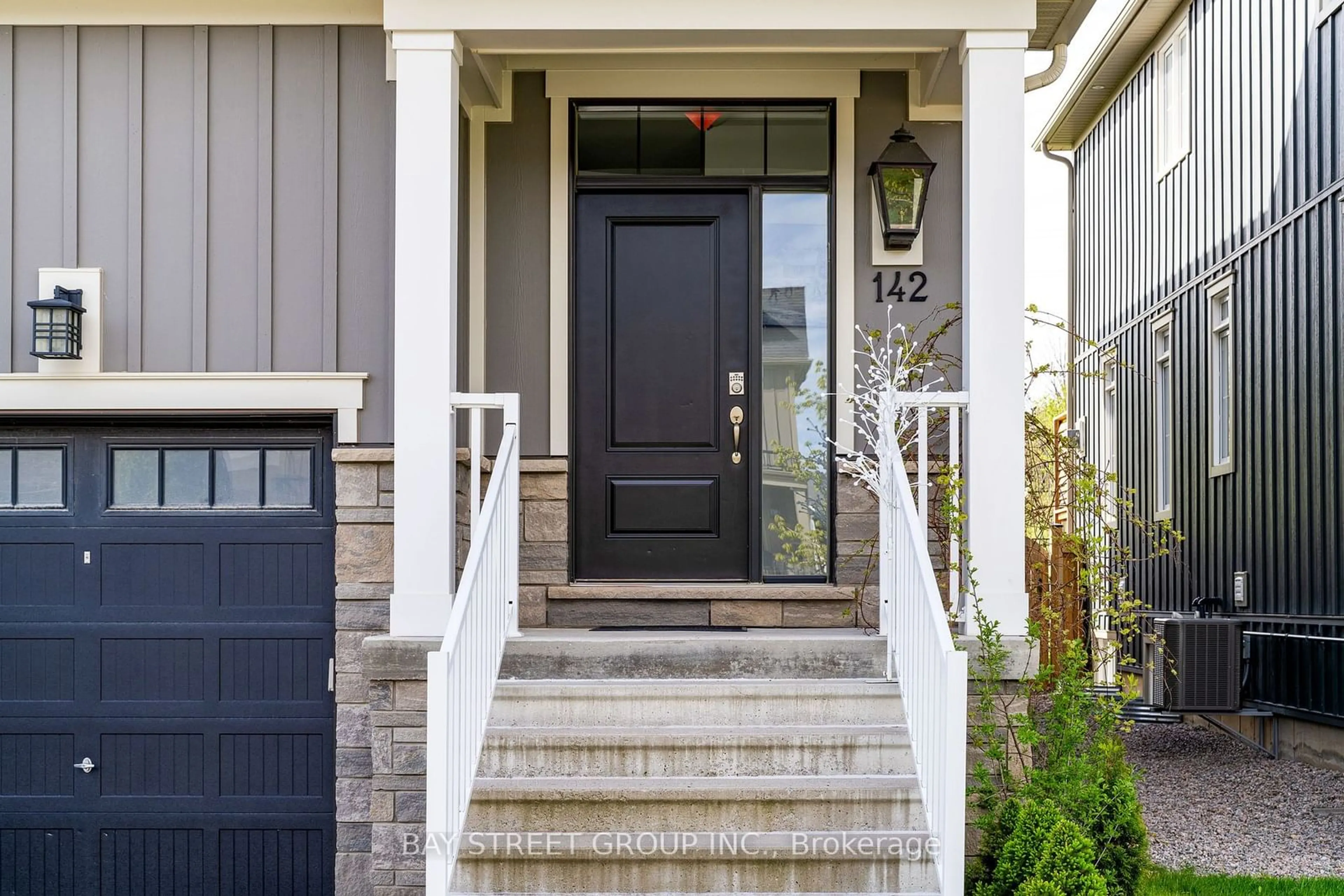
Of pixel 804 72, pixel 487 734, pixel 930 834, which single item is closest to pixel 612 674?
pixel 487 734

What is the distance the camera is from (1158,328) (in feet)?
36.0

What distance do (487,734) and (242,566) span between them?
5.36ft

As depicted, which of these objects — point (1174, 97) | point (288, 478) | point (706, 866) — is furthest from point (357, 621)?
point (1174, 97)

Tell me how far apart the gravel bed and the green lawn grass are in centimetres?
16

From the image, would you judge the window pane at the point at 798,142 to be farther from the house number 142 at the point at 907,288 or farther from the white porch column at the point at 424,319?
the white porch column at the point at 424,319

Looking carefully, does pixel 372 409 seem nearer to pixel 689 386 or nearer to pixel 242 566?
pixel 242 566

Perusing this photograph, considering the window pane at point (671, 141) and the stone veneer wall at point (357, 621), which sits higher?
the window pane at point (671, 141)

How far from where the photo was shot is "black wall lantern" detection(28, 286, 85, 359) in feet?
16.9

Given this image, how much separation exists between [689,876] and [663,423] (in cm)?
220

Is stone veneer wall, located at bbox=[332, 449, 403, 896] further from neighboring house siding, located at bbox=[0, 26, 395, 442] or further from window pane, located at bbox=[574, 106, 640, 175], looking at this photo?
window pane, located at bbox=[574, 106, 640, 175]

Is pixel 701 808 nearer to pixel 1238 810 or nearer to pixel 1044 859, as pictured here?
pixel 1044 859

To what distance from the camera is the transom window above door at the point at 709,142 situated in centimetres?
579

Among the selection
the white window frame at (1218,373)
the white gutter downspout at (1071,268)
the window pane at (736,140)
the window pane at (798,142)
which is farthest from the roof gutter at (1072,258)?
the window pane at (736,140)

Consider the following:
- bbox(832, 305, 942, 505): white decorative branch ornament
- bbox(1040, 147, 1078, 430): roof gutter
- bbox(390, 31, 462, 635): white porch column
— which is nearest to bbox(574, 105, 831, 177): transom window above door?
bbox(832, 305, 942, 505): white decorative branch ornament
